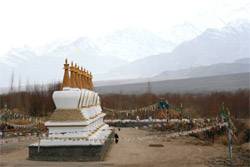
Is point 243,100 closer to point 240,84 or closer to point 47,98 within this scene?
point 47,98

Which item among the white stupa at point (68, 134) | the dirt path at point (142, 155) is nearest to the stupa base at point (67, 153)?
the white stupa at point (68, 134)

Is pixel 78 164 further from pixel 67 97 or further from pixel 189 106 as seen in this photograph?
pixel 189 106

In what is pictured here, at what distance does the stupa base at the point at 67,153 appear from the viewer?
53.7 ft

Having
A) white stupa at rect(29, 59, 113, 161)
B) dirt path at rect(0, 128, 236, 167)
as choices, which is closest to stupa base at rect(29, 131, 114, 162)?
white stupa at rect(29, 59, 113, 161)

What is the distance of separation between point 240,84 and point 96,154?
357ft

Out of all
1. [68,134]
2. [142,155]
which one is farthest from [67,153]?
[142,155]

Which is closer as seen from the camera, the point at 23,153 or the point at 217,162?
the point at 217,162

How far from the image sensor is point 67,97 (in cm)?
1745

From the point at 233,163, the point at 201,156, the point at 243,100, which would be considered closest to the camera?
the point at 233,163

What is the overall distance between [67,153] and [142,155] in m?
4.69

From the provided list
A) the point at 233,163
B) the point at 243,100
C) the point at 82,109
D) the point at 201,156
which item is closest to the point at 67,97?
the point at 82,109

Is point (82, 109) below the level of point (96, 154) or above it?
above

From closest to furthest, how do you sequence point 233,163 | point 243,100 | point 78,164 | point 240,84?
point 78,164 → point 233,163 → point 243,100 → point 240,84

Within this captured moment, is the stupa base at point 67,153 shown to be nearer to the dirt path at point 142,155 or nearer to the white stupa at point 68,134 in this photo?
the white stupa at point 68,134
